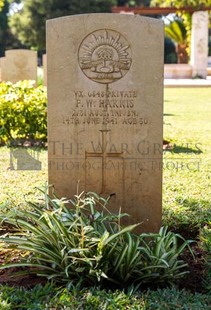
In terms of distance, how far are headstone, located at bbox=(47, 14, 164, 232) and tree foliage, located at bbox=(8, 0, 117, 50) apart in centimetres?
2760

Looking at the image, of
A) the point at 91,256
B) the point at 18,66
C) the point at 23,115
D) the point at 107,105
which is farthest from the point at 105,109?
the point at 18,66

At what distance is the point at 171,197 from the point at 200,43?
2087 centimetres

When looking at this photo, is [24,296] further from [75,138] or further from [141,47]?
[141,47]

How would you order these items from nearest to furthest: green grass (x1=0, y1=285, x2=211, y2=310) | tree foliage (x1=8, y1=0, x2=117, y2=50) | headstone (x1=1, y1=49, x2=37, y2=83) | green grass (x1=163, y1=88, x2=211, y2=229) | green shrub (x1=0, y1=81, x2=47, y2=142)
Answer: green grass (x1=0, y1=285, x2=211, y2=310) → green grass (x1=163, y1=88, x2=211, y2=229) → green shrub (x1=0, y1=81, x2=47, y2=142) → headstone (x1=1, y1=49, x2=37, y2=83) → tree foliage (x1=8, y1=0, x2=117, y2=50)

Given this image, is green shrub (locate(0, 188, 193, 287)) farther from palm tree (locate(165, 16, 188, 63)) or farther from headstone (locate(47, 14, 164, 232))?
palm tree (locate(165, 16, 188, 63))

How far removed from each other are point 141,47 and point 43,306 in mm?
1708

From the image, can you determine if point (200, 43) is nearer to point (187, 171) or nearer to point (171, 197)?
point (187, 171)

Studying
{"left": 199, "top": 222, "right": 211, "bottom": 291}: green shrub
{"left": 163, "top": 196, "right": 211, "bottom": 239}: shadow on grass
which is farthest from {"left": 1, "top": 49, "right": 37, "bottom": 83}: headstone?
{"left": 199, "top": 222, "right": 211, "bottom": 291}: green shrub

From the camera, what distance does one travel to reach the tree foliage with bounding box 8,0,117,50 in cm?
3030

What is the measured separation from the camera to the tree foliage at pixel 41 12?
99.4 ft

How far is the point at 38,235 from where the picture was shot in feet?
9.51

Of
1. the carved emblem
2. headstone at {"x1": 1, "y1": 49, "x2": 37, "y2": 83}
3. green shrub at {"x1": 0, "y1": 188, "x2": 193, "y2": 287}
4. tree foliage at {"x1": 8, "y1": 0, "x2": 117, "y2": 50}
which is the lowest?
green shrub at {"x1": 0, "y1": 188, "x2": 193, "y2": 287}

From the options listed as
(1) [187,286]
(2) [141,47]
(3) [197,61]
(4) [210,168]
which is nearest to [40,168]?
(4) [210,168]

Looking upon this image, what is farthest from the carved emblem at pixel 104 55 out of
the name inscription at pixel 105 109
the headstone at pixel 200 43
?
the headstone at pixel 200 43
